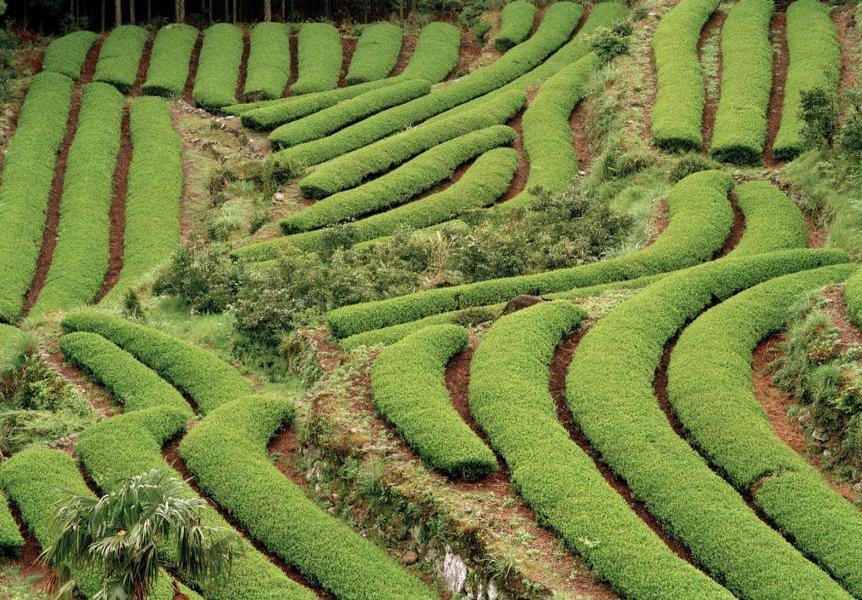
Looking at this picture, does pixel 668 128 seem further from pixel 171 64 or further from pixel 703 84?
pixel 171 64

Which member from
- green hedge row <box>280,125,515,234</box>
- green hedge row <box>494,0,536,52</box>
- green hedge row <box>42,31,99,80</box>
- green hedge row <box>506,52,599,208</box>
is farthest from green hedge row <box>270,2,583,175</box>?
green hedge row <box>42,31,99,80</box>

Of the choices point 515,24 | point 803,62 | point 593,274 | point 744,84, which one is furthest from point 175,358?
point 515,24

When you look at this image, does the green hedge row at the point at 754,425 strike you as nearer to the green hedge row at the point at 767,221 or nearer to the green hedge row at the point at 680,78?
the green hedge row at the point at 767,221

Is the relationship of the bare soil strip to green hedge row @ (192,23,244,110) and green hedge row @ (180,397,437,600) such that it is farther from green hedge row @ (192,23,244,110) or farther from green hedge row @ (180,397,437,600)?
green hedge row @ (192,23,244,110)

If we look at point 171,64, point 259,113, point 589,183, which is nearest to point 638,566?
point 589,183

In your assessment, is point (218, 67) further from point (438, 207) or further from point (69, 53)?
point (438, 207)

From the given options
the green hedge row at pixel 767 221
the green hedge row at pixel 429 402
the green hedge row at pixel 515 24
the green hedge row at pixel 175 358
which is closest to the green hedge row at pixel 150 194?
the green hedge row at pixel 175 358
